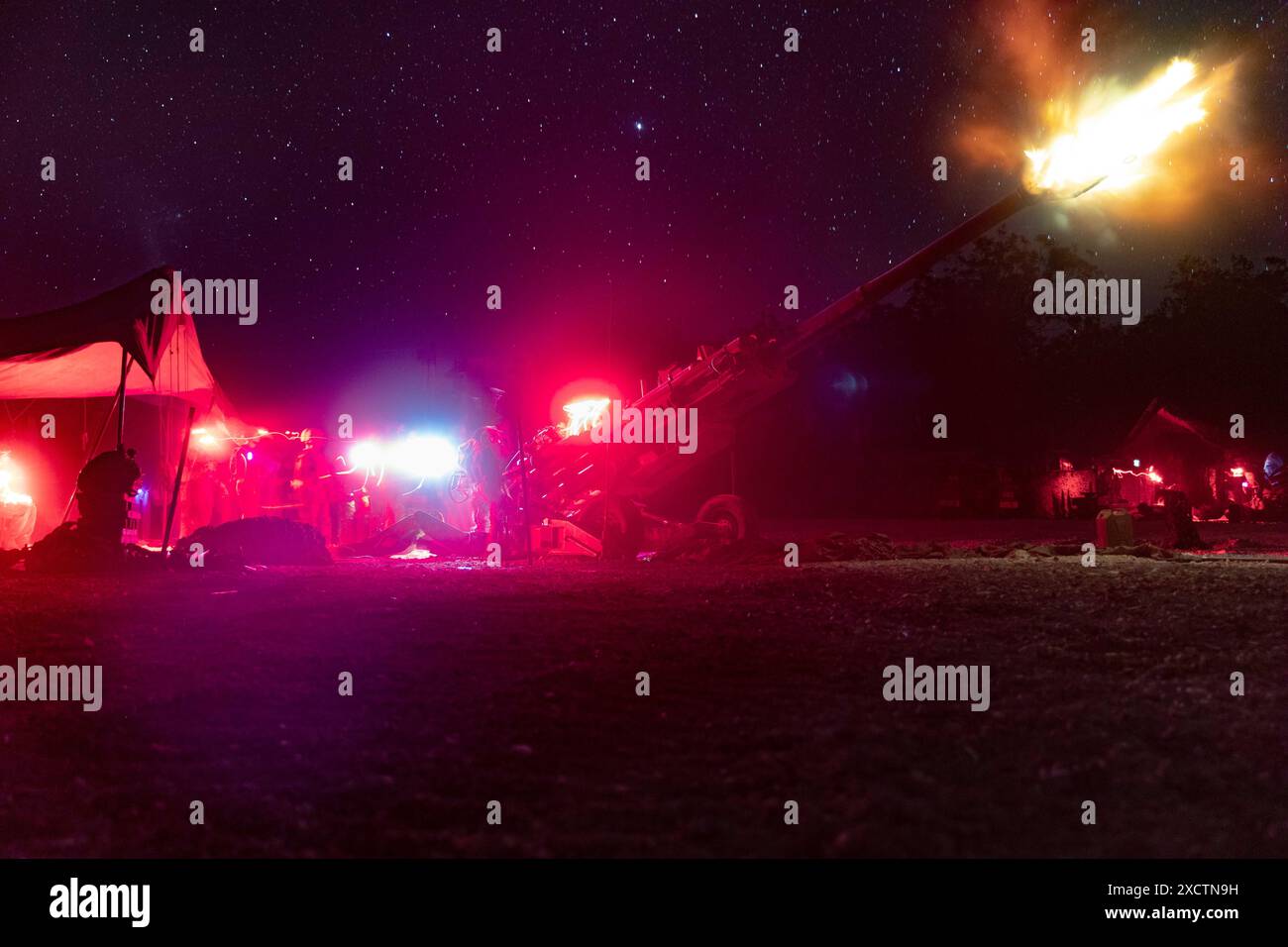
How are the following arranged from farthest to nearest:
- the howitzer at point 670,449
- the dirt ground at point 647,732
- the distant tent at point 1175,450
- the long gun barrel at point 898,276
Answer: the distant tent at point 1175,450, the howitzer at point 670,449, the long gun barrel at point 898,276, the dirt ground at point 647,732

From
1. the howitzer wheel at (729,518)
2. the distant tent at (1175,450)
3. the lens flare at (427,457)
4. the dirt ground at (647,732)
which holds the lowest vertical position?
the dirt ground at (647,732)

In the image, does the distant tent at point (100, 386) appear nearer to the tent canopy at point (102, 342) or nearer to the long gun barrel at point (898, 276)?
the tent canopy at point (102, 342)

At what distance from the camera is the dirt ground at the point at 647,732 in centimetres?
358

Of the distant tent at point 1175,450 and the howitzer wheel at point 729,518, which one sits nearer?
the howitzer wheel at point 729,518

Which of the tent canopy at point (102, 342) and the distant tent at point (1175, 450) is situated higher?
the distant tent at point (1175, 450)

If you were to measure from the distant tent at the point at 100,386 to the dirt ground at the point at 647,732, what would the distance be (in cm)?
531

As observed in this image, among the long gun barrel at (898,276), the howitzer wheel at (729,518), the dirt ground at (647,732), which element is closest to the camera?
the dirt ground at (647,732)

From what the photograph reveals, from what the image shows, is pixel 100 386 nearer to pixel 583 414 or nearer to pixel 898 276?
pixel 583 414

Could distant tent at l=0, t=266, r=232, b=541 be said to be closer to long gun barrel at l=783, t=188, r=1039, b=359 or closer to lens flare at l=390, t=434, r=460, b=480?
lens flare at l=390, t=434, r=460, b=480

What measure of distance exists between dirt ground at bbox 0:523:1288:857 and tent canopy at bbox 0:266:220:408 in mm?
5201

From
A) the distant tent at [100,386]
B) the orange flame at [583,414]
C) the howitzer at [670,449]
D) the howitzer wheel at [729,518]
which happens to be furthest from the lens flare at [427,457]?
the howitzer wheel at [729,518]

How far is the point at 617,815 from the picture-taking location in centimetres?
369

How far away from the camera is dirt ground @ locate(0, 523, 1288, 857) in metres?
3.58

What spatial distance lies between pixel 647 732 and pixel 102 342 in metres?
12.8
